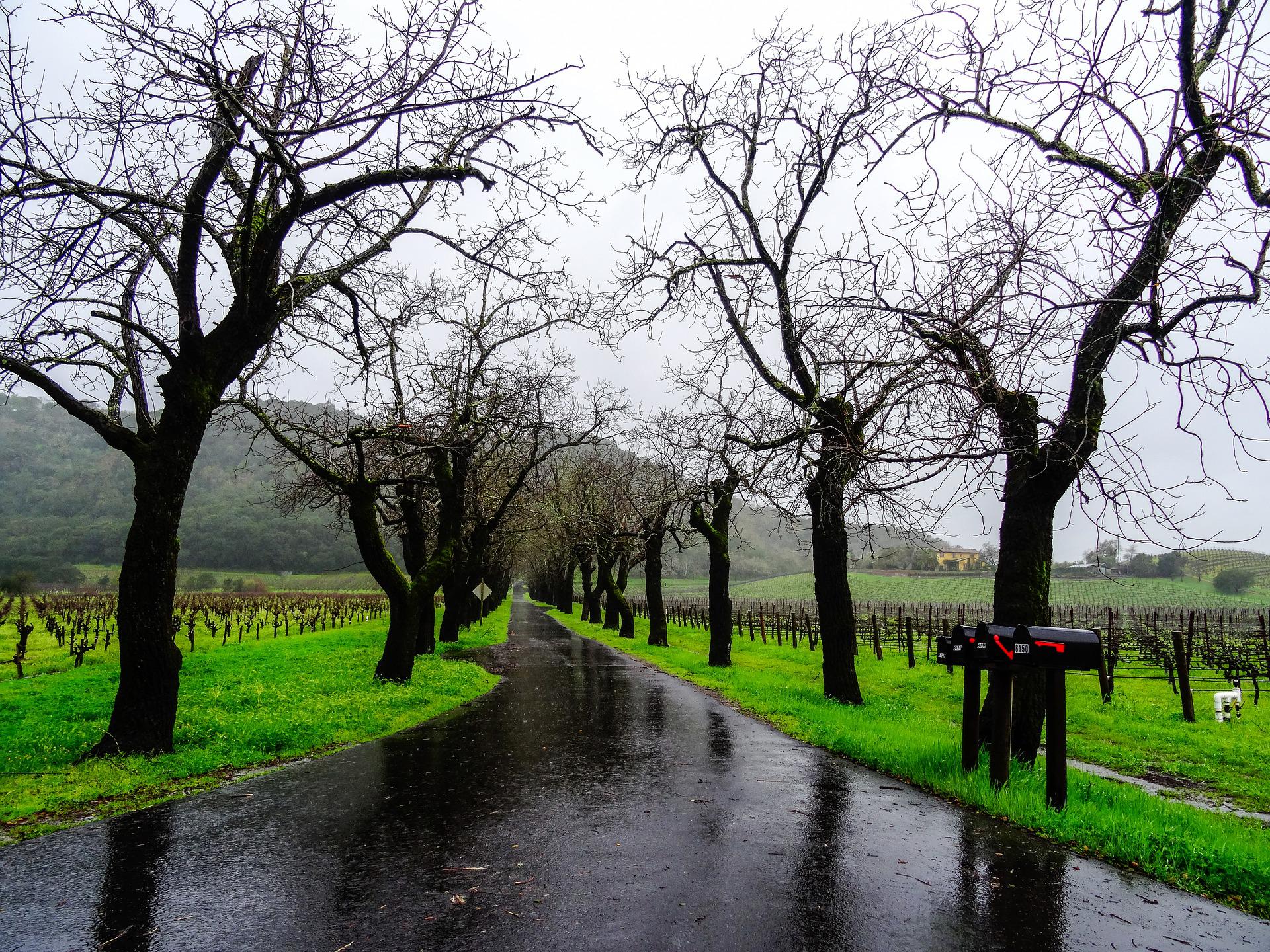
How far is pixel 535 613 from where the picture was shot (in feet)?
201

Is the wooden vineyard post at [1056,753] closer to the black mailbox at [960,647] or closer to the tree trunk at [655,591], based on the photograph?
the black mailbox at [960,647]

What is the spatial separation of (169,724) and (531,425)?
11.1 meters

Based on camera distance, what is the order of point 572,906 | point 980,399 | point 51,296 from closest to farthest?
point 572,906 → point 980,399 → point 51,296

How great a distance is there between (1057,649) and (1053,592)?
280 feet

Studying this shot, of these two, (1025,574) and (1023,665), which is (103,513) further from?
(1023,665)

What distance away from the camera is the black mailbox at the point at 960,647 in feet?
21.4

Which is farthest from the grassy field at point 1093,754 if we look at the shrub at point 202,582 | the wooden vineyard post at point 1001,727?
the shrub at point 202,582

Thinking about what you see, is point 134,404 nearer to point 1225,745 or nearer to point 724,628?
point 724,628

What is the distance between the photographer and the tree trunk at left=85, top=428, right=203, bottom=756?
7719 millimetres

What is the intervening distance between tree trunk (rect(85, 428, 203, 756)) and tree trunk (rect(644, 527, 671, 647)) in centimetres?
1990

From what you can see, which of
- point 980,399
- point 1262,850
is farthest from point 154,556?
point 1262,850

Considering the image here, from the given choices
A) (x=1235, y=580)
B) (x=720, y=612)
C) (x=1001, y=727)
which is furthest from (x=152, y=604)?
(x=1235, y=580)

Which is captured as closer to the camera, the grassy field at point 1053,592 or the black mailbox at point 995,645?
the black mailbox at point 995,645

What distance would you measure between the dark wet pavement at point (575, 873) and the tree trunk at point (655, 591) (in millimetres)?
20604
